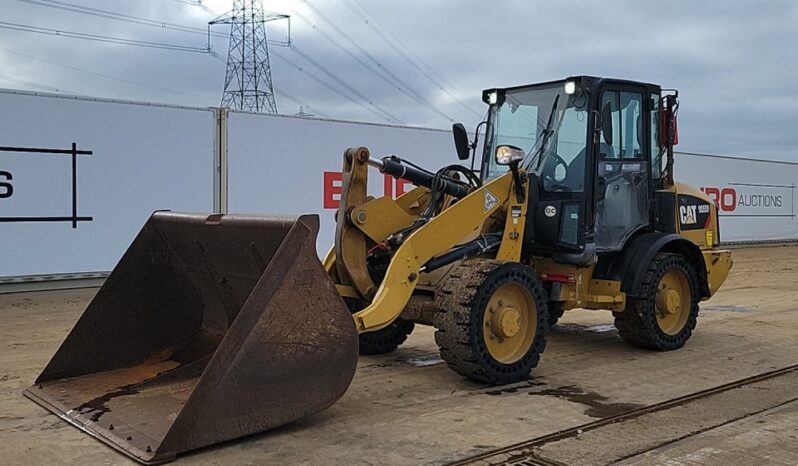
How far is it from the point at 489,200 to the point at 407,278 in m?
1.08

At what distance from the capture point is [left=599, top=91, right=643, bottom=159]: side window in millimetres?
7086

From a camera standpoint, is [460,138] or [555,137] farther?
[460,138]

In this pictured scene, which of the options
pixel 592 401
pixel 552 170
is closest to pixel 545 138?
pixel 552 170

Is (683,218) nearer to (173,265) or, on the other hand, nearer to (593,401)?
(593,401)

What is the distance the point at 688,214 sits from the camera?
7.89 m

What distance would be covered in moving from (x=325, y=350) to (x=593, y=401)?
6.88ft

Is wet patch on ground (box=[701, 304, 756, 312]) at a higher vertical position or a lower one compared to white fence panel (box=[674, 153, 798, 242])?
lower

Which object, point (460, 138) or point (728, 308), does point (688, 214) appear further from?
point (728, 308)

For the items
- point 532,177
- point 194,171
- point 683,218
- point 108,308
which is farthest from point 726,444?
point 194,171

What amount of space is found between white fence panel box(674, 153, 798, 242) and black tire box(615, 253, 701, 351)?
13488 mm

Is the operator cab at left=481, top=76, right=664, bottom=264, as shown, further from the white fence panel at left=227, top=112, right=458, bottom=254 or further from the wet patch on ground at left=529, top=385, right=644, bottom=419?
the white fence panel at left=227, top=112, right=458, bottom=254

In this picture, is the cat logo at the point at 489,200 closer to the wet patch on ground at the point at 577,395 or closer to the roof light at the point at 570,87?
the roof light at the point at 570,87

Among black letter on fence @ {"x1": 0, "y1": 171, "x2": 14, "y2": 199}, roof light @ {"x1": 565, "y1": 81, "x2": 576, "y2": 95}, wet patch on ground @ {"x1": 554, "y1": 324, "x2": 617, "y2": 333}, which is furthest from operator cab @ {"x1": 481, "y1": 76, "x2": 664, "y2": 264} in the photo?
black letter on fence @ {"x1": 0, "y1": 171, "x2": 14, "y2": 199}

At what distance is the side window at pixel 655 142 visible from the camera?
756cm
